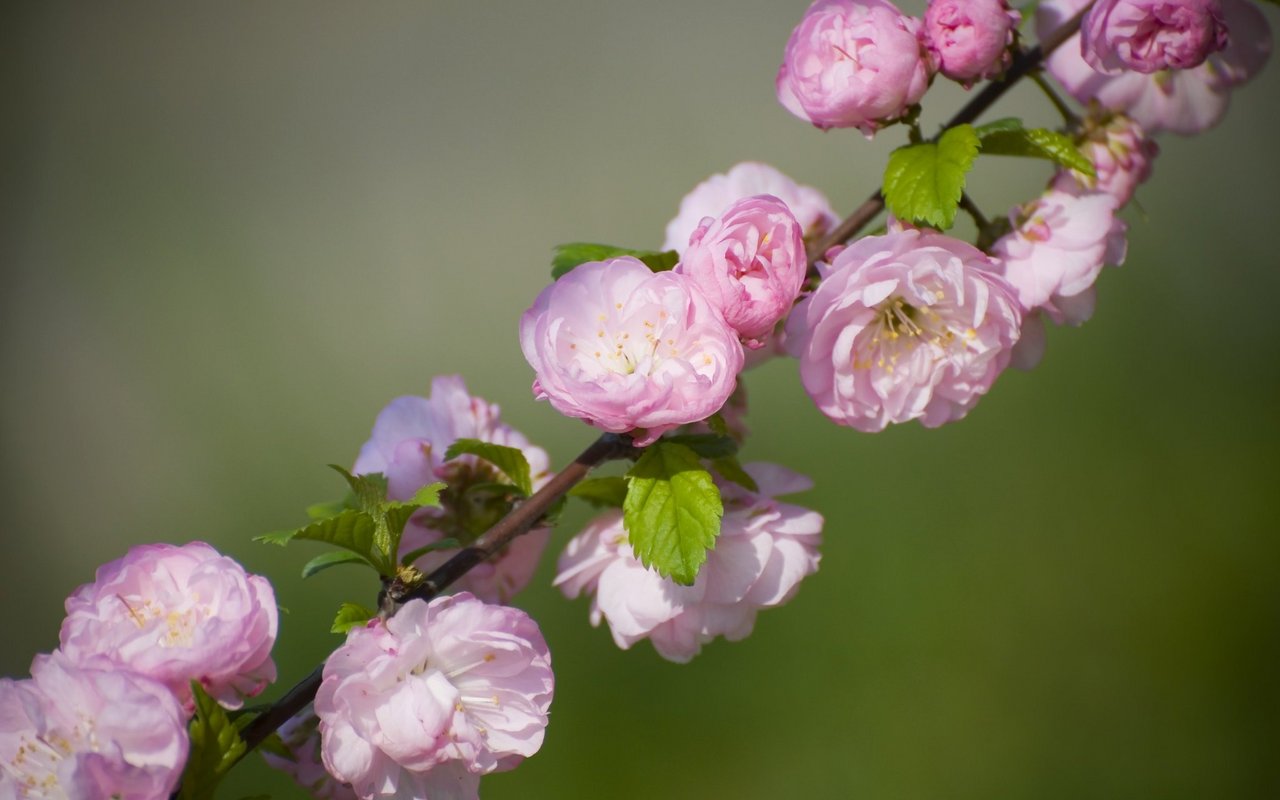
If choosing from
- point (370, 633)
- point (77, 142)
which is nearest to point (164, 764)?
point (370, 633)

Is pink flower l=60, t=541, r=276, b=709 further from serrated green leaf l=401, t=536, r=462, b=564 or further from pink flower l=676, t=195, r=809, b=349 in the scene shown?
pink flower l=676, t=195, r=809, b=349

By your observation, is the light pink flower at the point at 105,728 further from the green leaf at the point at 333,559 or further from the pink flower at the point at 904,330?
the pink flower at the point at 904,330

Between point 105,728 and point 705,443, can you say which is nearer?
point 105,728

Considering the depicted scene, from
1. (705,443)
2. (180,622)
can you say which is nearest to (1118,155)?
(705,443)

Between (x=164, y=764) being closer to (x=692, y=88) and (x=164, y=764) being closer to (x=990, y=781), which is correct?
(x=990, y=781)

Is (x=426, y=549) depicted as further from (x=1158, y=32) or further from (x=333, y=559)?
(x=1158, y=32)

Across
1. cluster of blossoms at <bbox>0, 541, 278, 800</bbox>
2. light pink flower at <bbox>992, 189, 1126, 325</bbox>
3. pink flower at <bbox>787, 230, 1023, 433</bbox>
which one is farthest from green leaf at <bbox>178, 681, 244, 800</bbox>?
light pink flower at <bbox>992, 189, 1126, 325</bbox>

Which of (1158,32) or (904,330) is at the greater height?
(1158,32)
